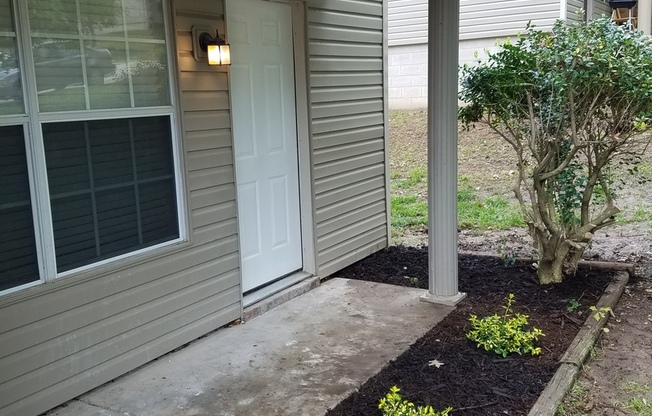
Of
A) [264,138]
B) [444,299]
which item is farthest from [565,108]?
[264,138]

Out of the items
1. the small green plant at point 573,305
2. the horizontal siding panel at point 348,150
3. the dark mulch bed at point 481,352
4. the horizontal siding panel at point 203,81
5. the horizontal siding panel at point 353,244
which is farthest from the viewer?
the horizontal siding panel at point 353,244

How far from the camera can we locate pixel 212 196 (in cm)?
399

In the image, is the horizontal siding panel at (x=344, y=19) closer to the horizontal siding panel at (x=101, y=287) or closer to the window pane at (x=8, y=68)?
the horizontal siding panel at (x=101, y=287)

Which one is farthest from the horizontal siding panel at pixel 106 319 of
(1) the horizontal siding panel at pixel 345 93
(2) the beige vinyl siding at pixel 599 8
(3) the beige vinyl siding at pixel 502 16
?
(2) the beige vinyl siding at pixel 599 8

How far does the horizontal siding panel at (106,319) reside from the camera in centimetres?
295

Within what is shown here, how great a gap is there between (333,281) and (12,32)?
3.15m

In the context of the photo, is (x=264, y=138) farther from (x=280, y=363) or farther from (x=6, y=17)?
(x=6, y=17)

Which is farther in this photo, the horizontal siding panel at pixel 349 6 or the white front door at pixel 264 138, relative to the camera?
the horizontal siding panel at pixel 349 6

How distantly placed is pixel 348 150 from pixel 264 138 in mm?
1153

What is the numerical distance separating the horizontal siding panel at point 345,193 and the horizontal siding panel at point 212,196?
1150 mm

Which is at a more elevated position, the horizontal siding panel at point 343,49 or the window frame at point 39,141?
the horizontal siding panel at point 343,49

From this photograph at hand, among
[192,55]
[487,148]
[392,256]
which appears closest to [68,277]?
[192,55]

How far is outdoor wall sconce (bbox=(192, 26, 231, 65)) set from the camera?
380 centimetres

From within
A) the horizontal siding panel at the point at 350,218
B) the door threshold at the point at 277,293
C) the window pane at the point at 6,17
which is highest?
Result: the window pane at the point at 6,17
